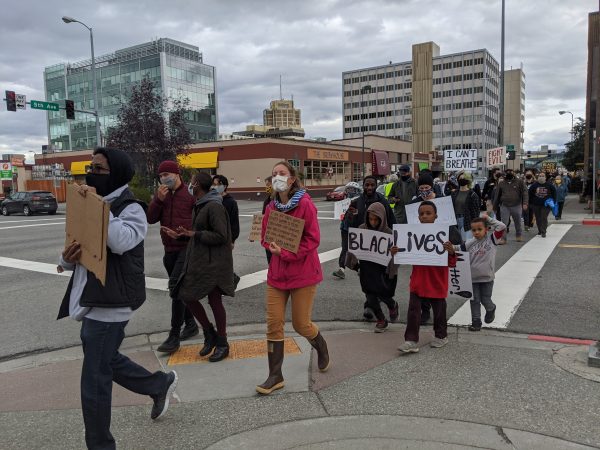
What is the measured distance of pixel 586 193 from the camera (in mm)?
20250

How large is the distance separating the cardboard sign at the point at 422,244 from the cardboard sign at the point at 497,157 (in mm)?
13687

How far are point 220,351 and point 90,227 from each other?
2.37m

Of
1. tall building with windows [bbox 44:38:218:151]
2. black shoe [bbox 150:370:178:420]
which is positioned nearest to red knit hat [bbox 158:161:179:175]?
black shoe [bbox 150:370:178:420]

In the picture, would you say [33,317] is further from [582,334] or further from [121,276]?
Answer: [582,334]

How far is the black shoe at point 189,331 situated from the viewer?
17.4 feet

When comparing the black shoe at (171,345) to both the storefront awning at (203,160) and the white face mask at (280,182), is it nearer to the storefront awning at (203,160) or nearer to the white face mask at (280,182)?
the white face mask at (280,182)

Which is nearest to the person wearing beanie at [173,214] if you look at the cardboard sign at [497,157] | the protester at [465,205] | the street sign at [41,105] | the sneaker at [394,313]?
the sneaker at [394,313]


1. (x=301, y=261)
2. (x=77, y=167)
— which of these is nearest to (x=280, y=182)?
(x=301, y=261)

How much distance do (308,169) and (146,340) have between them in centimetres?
4295

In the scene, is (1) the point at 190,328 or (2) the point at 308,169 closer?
(1) the point at 190,328

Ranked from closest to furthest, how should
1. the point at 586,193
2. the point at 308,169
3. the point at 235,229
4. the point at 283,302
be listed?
the point at 283,302 < the point at 235,229 < the point at 586,193 < the point at 308,169

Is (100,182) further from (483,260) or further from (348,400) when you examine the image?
(483,260)

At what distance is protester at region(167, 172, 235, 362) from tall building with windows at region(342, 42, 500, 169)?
108 meters

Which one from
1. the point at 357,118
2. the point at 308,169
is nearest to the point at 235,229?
the point at 308,169
